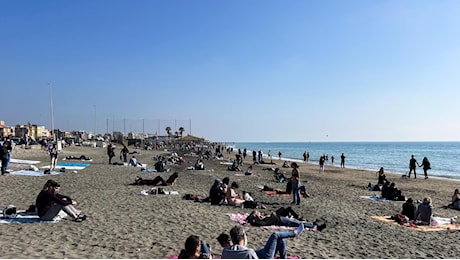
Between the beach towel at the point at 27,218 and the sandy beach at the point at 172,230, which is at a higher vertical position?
the beach towel at the point at 27,218

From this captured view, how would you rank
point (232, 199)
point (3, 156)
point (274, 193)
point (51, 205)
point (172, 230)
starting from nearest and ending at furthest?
point (172, 230), point (51, 205), point (232, 199), point (274, 193), point (3, 156)

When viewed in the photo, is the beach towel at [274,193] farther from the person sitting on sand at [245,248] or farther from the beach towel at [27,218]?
the person sitting on sand at [245,248]

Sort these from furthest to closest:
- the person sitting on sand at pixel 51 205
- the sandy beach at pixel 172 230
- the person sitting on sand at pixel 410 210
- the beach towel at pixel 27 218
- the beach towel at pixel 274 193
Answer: the beach towel at pixel 274 193 < the person sitting on sand at pixel 410 210 < the person sitting on sand at pixel 51 205 < the beach towel at pixel 27 218 < the sandy beach at pixel 172 230

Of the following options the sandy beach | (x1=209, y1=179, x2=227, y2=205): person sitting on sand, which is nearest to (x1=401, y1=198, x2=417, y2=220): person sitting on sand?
the sandy beach

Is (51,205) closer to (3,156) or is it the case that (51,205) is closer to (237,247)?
(237,247)

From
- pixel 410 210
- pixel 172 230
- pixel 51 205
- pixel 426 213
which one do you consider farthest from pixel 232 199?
pixel 426 213

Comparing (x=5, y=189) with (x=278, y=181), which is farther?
(x=278, y=181)

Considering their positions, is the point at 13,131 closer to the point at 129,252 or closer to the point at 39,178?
the point at 39,178

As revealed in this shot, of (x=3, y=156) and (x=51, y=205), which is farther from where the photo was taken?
(x=3, y=156)

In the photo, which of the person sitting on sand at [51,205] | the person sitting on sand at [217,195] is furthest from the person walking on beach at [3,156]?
the person sitting on sand at [217,195]

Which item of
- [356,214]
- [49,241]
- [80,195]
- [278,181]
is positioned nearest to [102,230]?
[49,241]

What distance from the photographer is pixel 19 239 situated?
287 inches

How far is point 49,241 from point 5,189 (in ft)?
27.1

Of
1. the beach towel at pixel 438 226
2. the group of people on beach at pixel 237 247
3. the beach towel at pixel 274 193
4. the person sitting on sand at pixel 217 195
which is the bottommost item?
the beach towel at pixel 438 226
